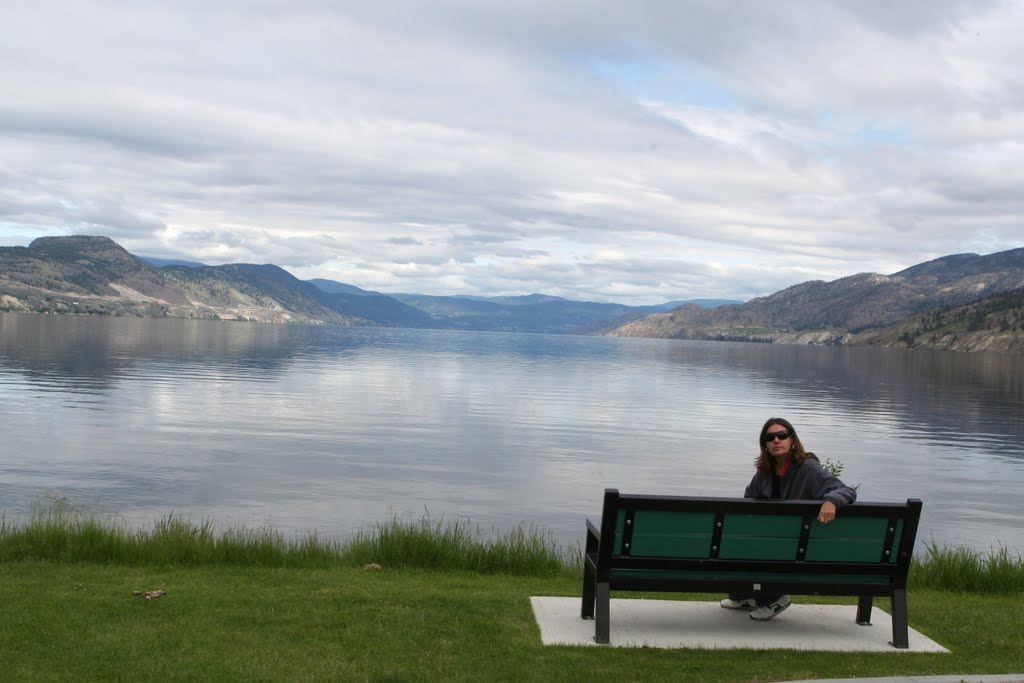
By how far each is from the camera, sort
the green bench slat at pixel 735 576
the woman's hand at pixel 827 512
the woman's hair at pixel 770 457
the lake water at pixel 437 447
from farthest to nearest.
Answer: the lake water at pixel 437 447 → the woman's hair at pixel 770 457 → the green bench slat at pixel 735 576 → the woman's hand at pixel 827 512

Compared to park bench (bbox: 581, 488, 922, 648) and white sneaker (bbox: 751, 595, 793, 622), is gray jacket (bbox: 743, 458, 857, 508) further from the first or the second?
white sneaker (bbox: 751, 595, 793, 622)

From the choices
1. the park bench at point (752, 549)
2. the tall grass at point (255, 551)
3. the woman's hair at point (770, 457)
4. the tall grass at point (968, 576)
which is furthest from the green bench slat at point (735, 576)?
the tall grass at point (255, 551)

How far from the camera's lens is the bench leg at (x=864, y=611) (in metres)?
10.3

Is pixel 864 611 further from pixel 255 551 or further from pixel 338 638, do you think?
pixel 255 551

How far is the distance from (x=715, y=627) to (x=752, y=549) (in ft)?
3.54

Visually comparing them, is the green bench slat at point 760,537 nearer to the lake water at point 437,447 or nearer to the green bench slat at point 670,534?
the green bench slat at point 670,534

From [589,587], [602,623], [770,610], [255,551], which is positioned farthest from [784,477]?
[255,551]

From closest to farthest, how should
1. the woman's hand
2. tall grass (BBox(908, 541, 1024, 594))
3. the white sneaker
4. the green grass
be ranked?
the green grass
the woman's hand
the white sneaker
tall grass (BBox(908, 541, 1024, 594))

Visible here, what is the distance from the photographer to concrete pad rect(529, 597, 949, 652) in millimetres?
9352

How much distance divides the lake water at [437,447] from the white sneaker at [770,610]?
26.7 feet

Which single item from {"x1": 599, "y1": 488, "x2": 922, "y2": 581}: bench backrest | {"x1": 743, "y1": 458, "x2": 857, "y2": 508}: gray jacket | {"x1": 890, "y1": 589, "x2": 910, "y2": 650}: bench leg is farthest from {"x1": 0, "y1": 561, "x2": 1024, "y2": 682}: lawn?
{"x1": 743, "y1": 458, "x2": 857, "y2": 508}: gray jacket

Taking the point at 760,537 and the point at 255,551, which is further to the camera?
the point at 255,551

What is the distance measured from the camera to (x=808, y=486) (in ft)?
32.0

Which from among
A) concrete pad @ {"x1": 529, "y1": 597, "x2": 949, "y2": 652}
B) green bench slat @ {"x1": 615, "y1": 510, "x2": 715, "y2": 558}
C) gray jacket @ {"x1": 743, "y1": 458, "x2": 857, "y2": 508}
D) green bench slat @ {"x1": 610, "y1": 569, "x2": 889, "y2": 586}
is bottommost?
concrete pad @ {"x1": 529, "y1": 597, "x2": 949, "y2": 652}
